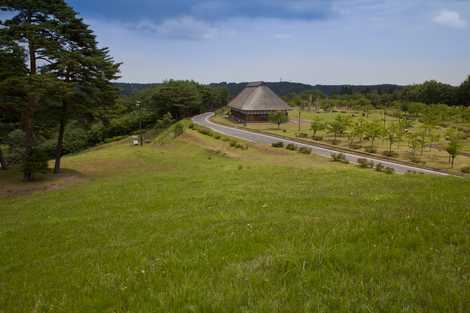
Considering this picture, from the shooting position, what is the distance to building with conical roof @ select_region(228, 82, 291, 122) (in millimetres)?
66250

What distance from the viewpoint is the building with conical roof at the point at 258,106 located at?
66250 mm

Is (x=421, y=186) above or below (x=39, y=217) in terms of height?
above

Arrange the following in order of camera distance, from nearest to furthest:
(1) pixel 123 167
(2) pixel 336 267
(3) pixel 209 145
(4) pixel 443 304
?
1. (4) pixel 443 304
2. (2) pixel 336 267
3. (1) pixel 123 167
4. (3) pixel 209 145

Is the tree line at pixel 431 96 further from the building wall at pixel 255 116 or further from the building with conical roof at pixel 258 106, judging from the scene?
the building wall at pixel 255 116

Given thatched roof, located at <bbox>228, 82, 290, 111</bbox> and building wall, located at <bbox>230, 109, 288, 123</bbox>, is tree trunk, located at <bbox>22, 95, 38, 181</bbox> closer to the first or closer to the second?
thatched roof, located at <bbox>228, 82, 290, 111</bbox>

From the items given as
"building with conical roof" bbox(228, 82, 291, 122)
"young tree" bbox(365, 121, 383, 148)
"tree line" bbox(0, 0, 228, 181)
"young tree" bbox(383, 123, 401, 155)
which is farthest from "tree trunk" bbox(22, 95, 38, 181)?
"building with conical roof" bbox(228, 82, 291, 122)

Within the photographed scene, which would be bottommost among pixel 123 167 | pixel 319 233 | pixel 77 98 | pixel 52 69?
pixel 123 167

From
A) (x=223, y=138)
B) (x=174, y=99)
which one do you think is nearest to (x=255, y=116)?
(x=174, y=99)

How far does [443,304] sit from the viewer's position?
2.81m

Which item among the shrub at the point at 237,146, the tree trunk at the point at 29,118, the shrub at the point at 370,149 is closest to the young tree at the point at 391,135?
the shrub at the point at 370,149

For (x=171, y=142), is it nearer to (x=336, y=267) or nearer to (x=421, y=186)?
(x=421, y=186)

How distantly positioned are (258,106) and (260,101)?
201 cm

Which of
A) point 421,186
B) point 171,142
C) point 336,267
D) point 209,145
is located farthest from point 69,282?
point 171,142

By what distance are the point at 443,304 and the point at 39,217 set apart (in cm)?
1173
